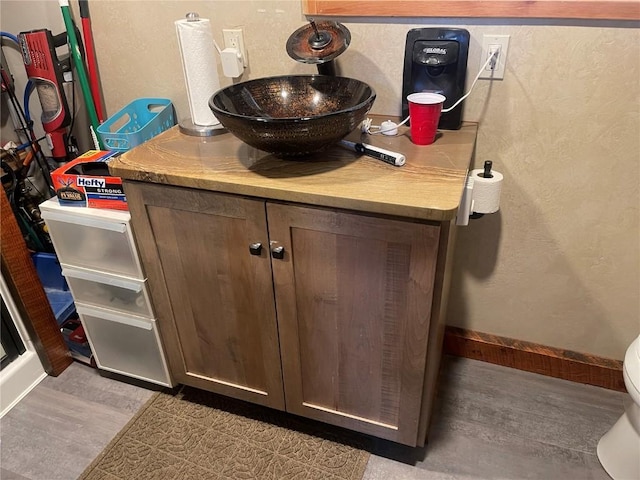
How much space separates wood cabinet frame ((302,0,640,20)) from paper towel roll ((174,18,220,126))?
31 cm

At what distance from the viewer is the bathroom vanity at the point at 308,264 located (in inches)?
42.3

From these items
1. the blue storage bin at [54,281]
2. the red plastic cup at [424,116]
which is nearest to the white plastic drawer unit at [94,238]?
the blue storage bin at [54,281]

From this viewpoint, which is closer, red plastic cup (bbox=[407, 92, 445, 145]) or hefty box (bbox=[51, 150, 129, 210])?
red plastic cup (bbox=[407, 92, 445, 145])

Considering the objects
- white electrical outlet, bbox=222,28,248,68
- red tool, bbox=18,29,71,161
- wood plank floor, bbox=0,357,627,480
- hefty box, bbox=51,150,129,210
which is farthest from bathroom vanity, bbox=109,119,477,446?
red tool, bbox=18,29,71,161

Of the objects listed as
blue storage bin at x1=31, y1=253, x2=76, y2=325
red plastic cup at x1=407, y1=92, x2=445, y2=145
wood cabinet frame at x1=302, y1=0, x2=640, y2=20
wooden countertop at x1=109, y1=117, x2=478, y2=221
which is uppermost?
wood cabinet frame at x1=302, y1=0, x2=640, y2=20

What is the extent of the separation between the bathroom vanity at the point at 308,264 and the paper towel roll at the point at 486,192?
0.12 m

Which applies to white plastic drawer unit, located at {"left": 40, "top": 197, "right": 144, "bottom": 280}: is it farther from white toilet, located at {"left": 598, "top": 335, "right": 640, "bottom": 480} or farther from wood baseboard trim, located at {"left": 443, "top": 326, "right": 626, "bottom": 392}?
white toilet, located at {"left": 598, "top": 335, "right": 640, "bottom": 480}

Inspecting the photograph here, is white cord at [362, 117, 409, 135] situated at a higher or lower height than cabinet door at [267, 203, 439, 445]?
higher

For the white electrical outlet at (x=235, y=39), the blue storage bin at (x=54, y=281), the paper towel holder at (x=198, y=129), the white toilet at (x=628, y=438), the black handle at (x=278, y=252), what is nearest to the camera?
the black handle at (x=278, y=252)

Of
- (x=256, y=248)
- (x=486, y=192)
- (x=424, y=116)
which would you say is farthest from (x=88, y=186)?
(x=486, y=192)

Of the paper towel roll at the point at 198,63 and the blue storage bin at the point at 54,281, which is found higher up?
the paper towel roll at the point at 198,63

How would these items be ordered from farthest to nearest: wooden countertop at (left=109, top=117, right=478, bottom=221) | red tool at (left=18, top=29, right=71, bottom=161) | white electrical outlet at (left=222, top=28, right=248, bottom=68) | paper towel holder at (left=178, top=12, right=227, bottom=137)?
red tool at (left=18, top=29, right=71, bottom=161) → white electrical outlet at (left=222, top=28, right=248, bottom=68) → paper towel holder at (left=178, top=12, right=227, bottom=137) → wooden countertop at (left=109, top=117, right=478, bottom=221)

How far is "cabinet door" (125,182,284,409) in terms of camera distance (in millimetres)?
1218

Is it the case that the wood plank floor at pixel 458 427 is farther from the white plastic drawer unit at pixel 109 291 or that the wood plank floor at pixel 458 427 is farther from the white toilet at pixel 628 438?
the white plastic drawer unit at pixel 109 291
